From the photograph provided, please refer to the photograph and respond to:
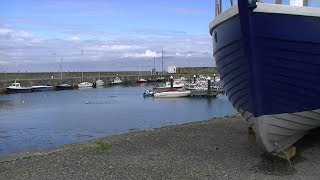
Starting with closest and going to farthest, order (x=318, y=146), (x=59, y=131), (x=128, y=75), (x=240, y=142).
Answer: (x=318, y=146)
(x=240, y=142)
(x=59, y=131)
(x=128, y=75)

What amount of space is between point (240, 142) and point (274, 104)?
344cm

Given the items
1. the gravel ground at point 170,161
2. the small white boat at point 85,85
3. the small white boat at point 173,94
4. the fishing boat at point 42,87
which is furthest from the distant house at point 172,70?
the gravel ground at point 170,161

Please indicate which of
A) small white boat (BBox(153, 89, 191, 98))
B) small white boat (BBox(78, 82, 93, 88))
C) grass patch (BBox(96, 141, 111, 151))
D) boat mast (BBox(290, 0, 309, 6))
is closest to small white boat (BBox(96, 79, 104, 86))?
small white boat (BBox(78, 82, 93, 88))

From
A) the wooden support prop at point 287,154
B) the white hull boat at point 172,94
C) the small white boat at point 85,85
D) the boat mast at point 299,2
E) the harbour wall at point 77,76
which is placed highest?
the boat mast at point 299,2

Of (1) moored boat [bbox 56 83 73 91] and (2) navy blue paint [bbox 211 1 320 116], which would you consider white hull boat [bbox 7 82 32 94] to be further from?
(2) navy blue paint [bbox 211 1 320 116]

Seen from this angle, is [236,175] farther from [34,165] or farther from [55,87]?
[55,87]

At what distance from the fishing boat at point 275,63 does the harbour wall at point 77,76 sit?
6871 centimetres

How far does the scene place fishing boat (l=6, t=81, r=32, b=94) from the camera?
229ft

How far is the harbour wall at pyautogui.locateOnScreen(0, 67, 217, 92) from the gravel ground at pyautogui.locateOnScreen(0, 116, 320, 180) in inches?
2567

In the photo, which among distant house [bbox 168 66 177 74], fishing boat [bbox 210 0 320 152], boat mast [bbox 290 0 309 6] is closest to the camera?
fishing boat [bbox 210 0 320 152]

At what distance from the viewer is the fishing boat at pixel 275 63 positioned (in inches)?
284

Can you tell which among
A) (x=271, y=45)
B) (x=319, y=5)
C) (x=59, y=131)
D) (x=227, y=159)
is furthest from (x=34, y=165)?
(x=59, y=131)

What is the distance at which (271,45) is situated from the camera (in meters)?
7.27

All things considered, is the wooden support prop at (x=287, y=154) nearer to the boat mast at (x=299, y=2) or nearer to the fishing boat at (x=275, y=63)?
the fishing boat at (x=275, y=63)
